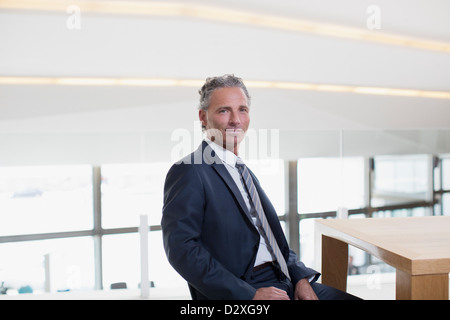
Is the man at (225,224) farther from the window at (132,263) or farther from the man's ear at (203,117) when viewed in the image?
the window at (132,263)

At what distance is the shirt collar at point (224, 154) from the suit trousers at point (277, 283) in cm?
36

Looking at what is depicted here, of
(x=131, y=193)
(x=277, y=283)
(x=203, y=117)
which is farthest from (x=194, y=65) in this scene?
(x=277, y=283)

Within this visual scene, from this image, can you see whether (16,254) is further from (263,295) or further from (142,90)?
(263,295)

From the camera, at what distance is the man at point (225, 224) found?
104 centimetres

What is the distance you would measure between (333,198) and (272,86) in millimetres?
1289

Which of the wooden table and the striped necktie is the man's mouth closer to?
the striped necktie

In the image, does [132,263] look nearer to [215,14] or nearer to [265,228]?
[215,14]

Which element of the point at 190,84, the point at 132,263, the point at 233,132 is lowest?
the point at 132,263

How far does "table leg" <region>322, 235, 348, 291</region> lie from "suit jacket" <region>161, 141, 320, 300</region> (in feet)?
1.31

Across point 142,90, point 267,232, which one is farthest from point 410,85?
point 267,232

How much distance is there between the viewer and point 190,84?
3375mm

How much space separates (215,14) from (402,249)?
7.24ft

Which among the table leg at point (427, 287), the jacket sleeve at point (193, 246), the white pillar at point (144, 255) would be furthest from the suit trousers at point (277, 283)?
the white pillar at point (144, 255)

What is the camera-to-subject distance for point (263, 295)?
1053 mm
